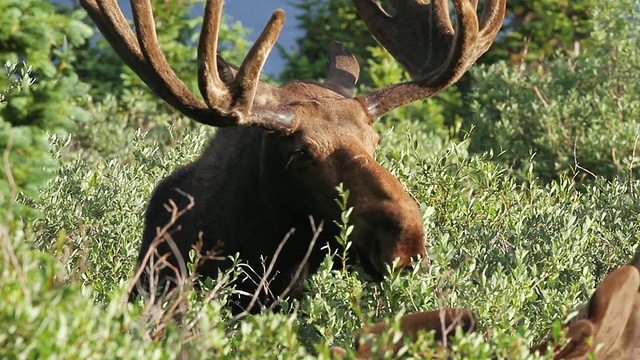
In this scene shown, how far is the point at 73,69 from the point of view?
11125mm

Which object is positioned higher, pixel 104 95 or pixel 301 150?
pixel 301 150

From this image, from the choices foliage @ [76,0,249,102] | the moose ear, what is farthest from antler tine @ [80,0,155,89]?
foliage @ [76,0,249,102]

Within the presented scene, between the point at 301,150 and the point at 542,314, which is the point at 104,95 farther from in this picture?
the point at 542,314

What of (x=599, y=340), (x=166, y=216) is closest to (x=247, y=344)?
(x=599, y=340)

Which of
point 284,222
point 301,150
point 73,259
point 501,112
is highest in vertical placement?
point 301,150

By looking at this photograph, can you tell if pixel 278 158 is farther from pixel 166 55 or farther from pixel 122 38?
pixel 166 55

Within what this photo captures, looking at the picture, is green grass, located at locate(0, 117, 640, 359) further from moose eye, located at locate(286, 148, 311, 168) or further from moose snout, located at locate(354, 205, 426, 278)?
moose eye, located at locate(286, 148, 311, 168)

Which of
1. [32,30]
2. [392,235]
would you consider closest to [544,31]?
[392,235]

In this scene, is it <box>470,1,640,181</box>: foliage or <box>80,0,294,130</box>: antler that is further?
<box>470,1,640,181</box>: foliage

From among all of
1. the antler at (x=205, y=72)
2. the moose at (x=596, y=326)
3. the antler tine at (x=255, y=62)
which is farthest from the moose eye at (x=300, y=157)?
A: the moose at (x=596, y=326)

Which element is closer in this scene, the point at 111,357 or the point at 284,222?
the point at 111,357

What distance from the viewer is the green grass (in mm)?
3025

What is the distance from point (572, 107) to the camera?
9594 mm

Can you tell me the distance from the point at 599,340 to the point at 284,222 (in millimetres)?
1777
